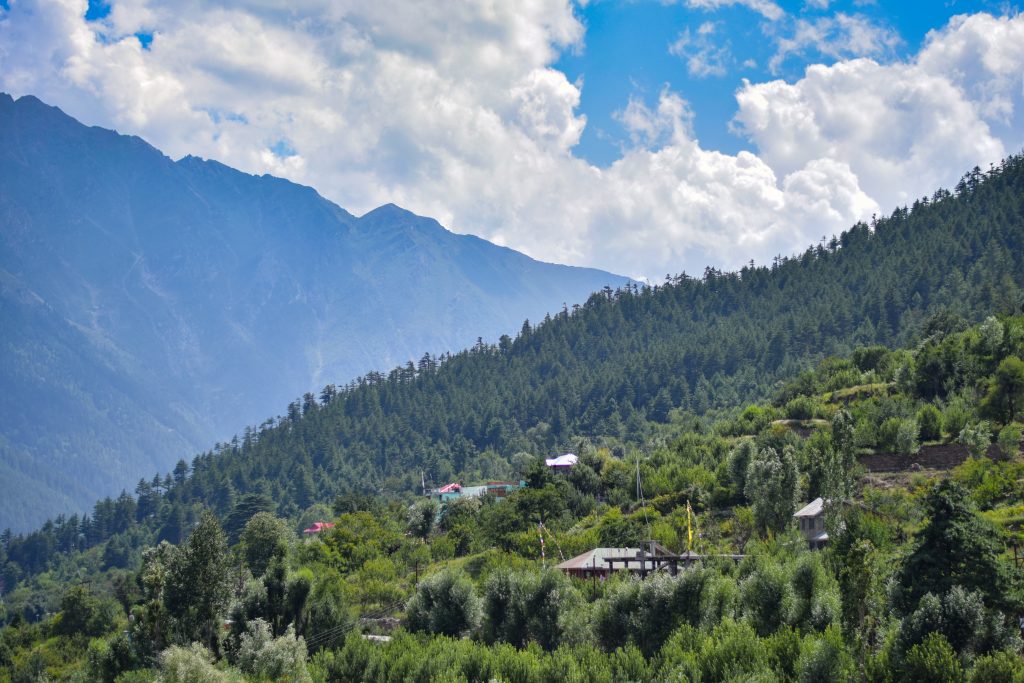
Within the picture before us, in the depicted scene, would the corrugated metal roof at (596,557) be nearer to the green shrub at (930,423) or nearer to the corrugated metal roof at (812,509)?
the corrugated metal roof at (812,509)

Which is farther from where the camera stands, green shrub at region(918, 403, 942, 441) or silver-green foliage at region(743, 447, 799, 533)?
green shrub at region(918, 403, 942, 441)

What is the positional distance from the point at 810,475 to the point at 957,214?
124 meters

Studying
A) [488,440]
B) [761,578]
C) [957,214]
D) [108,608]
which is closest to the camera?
[761,578]

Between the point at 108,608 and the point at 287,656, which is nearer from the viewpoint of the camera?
the point at 287,656

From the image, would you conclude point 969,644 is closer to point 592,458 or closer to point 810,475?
point 810,475

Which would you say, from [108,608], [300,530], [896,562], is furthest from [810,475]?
[300,530]

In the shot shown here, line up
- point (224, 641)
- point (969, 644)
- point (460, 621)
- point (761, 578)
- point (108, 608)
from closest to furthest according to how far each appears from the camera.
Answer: point (969, 644), point (761, 578), point (460, 621), point (224, 641), point (108, 608)

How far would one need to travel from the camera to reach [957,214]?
6486 inches

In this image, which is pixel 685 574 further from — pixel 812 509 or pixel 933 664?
pixel 812 509

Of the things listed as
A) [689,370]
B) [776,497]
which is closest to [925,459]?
[776,497]

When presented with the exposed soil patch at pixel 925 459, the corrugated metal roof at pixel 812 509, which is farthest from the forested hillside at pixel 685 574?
the corrugated metal roof at pixel 812 509

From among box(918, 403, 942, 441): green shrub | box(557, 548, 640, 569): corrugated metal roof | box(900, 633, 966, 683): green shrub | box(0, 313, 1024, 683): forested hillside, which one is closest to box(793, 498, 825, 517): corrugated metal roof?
box(0, 313, 1024, 683): forested hillside

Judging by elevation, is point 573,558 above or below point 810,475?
below

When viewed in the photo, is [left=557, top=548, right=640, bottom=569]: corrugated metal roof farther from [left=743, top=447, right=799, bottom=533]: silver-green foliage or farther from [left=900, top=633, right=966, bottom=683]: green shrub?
[left=900, top=633, right=966, bottom=683]: green shrub
